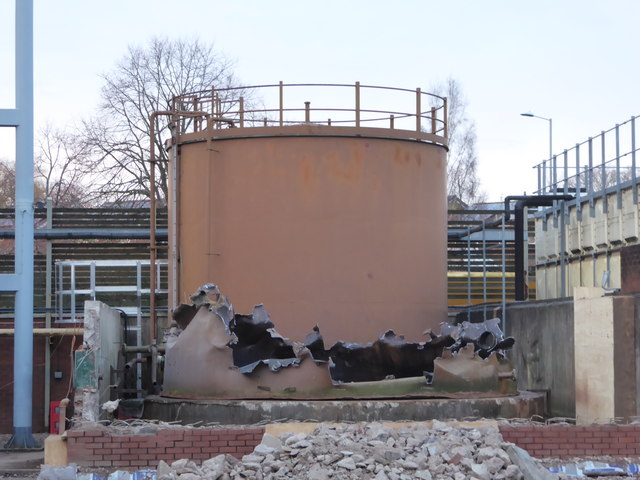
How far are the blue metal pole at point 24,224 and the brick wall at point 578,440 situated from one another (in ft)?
35.1

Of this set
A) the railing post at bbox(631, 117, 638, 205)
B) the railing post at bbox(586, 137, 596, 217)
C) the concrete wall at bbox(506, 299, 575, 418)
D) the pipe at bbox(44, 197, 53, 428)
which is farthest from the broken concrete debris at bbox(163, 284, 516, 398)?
the pipe at bbox(44, 197, 53, 428)

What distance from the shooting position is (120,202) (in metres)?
35.2

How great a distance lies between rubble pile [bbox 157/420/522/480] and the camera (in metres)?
12.3

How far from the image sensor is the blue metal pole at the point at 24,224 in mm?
20984

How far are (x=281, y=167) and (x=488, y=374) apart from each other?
5.10m

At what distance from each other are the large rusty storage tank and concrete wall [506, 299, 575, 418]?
1.87m

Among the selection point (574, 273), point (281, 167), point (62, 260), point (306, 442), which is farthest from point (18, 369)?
point (574, 273)

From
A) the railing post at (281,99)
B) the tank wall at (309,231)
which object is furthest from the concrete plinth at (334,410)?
the railing post at (281,99)

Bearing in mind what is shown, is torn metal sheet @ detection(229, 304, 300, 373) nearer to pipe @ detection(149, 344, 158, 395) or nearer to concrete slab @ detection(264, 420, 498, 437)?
concrete slab @ detection(264, 420, 498, 437)

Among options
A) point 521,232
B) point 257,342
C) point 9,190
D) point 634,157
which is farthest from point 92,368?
point 9,190

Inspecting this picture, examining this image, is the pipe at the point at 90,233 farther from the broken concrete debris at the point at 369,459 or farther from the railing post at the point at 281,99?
the broken concrete debris at the point at 369,459

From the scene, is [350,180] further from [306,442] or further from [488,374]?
[306,442]

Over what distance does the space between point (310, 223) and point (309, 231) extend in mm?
138

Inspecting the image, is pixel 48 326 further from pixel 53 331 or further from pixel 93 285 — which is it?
pixel 53 331
